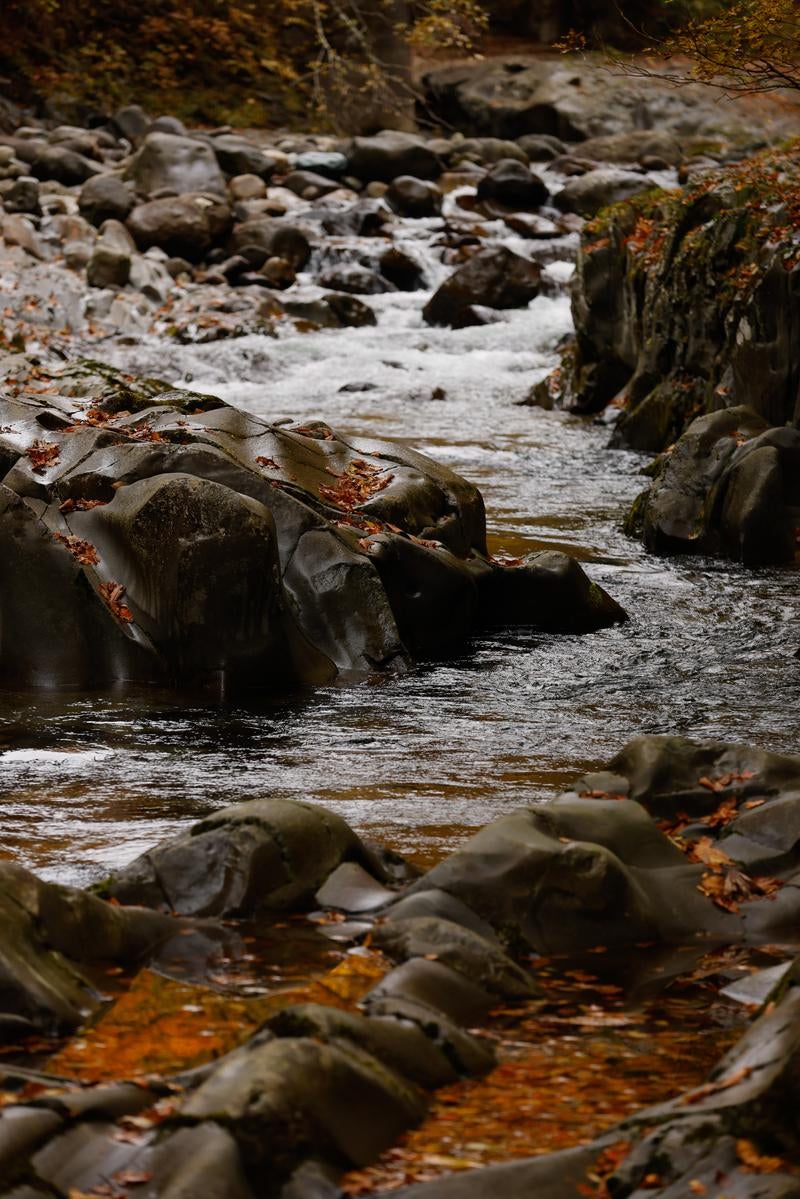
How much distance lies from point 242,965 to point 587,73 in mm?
35480

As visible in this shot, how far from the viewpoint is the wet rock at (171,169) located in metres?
27.5

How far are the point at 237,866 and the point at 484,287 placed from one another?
61.2 ft

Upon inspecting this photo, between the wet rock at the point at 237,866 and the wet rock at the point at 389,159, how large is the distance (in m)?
26.6

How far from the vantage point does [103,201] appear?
25.6m

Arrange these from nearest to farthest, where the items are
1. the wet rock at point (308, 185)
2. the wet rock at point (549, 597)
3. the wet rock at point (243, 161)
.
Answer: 1. the wet rock at point (549, 597)
2. the wet rock at point (308, 185)
3. the wet rock at point (243, 161)

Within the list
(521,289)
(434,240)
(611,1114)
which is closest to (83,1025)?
(611,1114)

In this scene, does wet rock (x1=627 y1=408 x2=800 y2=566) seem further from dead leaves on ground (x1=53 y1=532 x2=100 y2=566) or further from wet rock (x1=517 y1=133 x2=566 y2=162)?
wet rock (x1=517 y1=133 x2=566 y2=162)

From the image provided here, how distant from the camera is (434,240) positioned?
26203mm

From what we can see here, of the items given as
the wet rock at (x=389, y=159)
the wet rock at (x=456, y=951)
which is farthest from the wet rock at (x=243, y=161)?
the wet rock at (x=456, y=951)

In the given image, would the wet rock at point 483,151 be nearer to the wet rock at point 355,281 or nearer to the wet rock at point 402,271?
the wet rock at point 402,271

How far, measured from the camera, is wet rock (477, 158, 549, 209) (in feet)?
94.4

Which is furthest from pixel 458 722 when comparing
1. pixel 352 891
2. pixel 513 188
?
pixel 513 188

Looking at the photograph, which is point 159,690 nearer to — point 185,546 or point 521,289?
point 185,546

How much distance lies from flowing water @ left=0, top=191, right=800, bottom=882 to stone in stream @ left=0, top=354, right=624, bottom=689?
0.96ft
